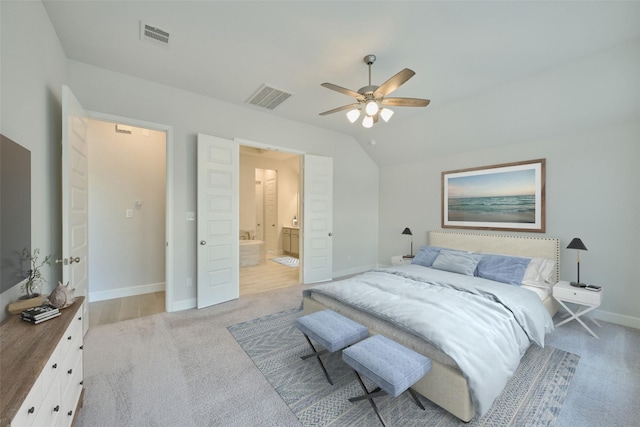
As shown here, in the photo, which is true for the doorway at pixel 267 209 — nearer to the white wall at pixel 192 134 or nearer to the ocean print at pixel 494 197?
the white wall at pixel 192 134

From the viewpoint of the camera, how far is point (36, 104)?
2.03 m

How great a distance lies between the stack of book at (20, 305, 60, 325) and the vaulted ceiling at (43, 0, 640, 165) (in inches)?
90.3

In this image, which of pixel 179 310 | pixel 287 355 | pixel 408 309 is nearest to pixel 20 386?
pixel 287 355

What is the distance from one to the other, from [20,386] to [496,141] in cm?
507

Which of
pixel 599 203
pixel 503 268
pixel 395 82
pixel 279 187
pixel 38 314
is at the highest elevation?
pixel 395 82

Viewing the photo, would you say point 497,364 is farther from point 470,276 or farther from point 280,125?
point 280,125

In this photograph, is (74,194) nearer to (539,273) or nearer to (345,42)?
(345,42)

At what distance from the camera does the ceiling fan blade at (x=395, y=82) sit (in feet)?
6.96

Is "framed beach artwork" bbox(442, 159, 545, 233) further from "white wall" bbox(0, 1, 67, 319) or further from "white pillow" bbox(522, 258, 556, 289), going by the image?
"white wall" bbox(0, 1, 67, 319)

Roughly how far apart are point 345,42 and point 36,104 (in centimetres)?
259

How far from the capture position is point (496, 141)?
3.92 m

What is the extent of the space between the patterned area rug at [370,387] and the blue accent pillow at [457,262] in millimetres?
1106

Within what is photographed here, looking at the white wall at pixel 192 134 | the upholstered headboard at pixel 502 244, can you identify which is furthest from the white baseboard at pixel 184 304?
the upholstered headboard at pixel 502 244

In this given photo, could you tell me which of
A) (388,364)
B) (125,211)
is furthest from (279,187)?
(388,364)
